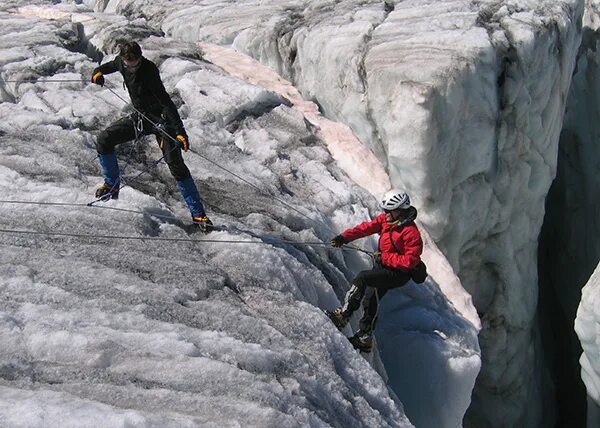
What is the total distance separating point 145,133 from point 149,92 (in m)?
0.27

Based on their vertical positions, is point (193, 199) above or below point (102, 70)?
→ below

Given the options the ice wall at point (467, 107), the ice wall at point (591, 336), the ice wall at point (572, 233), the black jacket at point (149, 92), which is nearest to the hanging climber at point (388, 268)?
the black jacket at point (149, 92)

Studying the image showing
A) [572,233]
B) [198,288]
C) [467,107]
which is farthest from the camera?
[572,233]

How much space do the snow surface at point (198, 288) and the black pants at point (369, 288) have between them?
267 mm

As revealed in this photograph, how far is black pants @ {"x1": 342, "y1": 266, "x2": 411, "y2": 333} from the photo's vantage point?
4.27 meters

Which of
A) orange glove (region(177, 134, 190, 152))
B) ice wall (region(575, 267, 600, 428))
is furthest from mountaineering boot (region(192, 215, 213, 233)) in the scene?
ice wall (region(575, 267, 600, 428))

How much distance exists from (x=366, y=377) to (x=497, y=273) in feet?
17.1

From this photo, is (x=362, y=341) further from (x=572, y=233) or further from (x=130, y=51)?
(x=572, y=233)

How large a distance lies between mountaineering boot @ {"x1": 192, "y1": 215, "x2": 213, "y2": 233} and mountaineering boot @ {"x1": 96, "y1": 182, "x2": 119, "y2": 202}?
59 centimetres

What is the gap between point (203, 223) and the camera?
4.20 m

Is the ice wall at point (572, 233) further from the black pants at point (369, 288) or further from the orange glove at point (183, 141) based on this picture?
the orange glove at point (183, 141)

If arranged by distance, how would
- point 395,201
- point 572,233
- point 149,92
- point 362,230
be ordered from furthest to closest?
point 572,233
point 362,230
point 395,201
point 149,92

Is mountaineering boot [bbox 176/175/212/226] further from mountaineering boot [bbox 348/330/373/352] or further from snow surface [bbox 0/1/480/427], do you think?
mountaineering boot [bbox 348/330/373/352]

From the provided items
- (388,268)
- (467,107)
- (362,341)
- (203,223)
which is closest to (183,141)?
(203,223)
